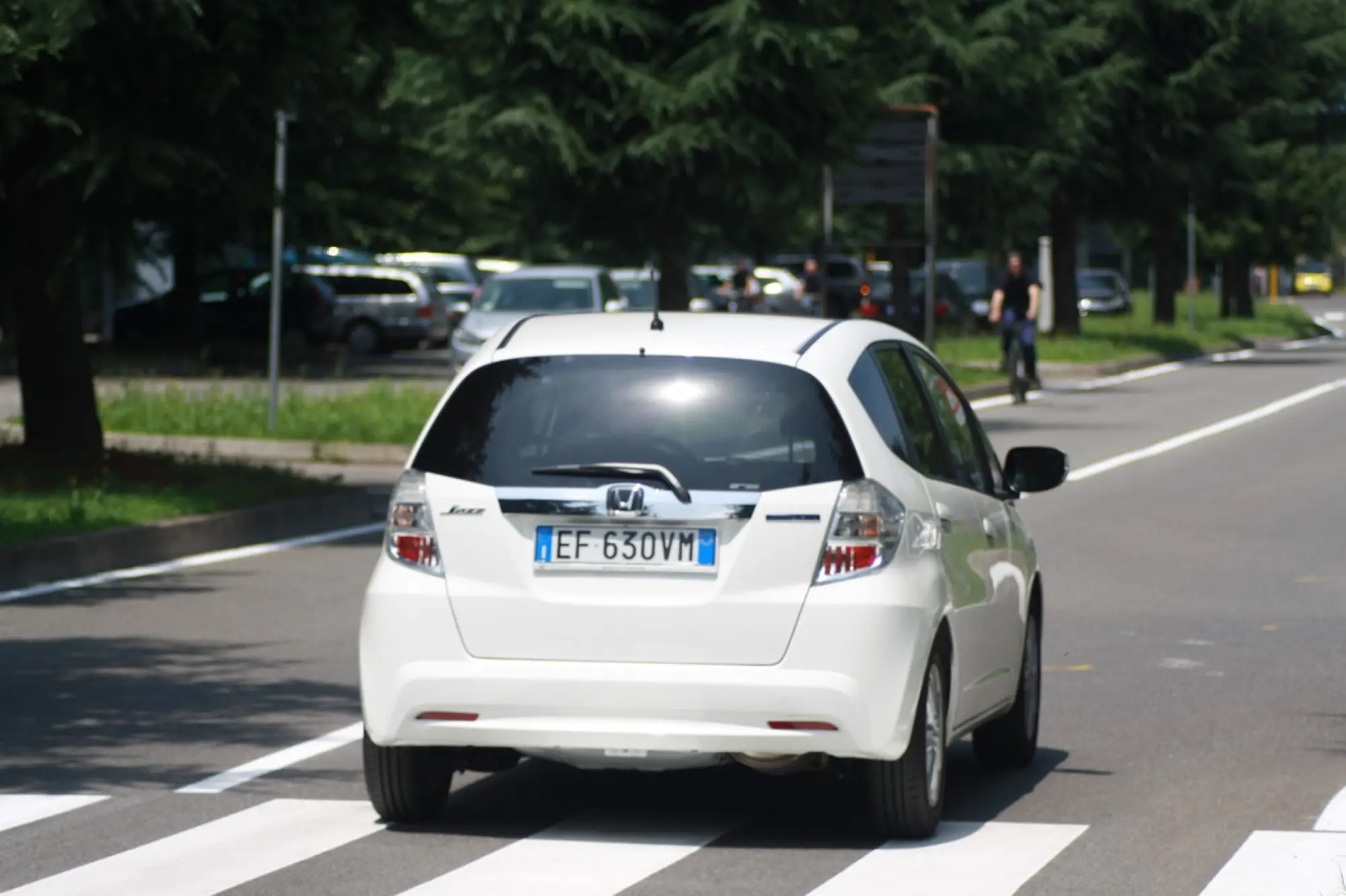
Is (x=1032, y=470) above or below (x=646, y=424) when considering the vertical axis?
below

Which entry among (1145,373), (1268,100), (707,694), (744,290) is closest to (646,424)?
(707,694)

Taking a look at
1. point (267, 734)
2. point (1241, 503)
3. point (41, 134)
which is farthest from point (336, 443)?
point (267, 734)

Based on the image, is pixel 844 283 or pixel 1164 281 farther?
pixel 844 283

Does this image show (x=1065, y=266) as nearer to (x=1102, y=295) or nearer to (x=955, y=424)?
(x=1102, y=295)

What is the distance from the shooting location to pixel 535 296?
115ft

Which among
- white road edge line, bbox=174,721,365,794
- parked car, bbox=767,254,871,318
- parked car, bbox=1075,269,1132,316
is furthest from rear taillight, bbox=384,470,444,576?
parked car, bbox=1075,269,1132,316

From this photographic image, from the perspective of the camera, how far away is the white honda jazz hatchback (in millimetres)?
7562

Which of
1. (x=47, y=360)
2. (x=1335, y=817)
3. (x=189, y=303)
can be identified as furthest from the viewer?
(x=189, y=303)

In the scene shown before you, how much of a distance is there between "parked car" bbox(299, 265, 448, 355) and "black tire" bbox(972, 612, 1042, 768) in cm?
→ 4236

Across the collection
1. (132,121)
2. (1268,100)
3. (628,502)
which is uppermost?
(1268,100)

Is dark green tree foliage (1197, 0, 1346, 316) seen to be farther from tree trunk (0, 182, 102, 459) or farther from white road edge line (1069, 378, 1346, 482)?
tree trunk (0, 182, 102, 459)

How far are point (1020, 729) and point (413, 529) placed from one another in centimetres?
246

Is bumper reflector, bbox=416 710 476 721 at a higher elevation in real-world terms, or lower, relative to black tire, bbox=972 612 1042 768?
higher

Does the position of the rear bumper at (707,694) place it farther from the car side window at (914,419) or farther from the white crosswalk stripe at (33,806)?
the white crosswalk stripe at (33,806)
